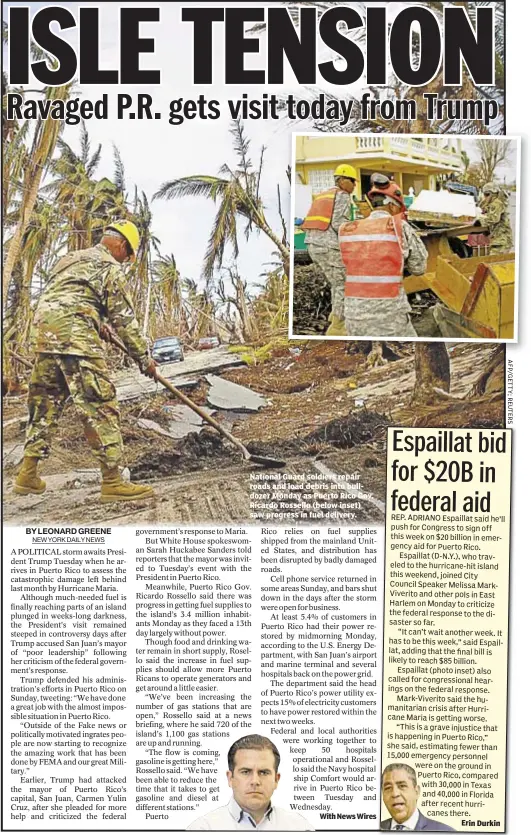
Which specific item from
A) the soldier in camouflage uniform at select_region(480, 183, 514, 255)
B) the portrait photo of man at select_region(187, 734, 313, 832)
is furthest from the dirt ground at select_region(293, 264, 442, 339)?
the portrait photo of man at select_region(187, 734, 313, 832)

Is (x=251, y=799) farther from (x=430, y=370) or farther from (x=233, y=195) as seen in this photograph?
(x=233, y=195)

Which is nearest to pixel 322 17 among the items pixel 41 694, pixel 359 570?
pixel 359 570

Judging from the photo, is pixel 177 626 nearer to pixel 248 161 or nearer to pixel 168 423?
pixel 168 423

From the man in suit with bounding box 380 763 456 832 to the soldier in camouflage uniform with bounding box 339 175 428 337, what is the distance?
1.31 metres

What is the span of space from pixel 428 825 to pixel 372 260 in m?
1.70

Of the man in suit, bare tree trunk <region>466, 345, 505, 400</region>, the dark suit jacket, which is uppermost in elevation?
bare tree trunk <region>466, 345, 505, 400</region>

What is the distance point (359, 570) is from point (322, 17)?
65.3 inches

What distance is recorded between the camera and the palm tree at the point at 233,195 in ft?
10.3

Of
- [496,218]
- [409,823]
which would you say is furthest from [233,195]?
[409,823]

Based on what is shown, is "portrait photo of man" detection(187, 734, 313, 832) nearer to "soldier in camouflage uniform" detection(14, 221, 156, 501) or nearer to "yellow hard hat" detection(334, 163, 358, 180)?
"soldier in camouflage uniform" detection(14, 221, 156, 501)

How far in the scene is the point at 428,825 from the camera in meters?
3.15

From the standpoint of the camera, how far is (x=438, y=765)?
3143mm

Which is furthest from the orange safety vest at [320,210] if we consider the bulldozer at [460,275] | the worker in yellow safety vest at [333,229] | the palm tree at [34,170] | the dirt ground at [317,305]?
the palm tree at [34,170]

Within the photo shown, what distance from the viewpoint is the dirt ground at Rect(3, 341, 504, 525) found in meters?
3.15
